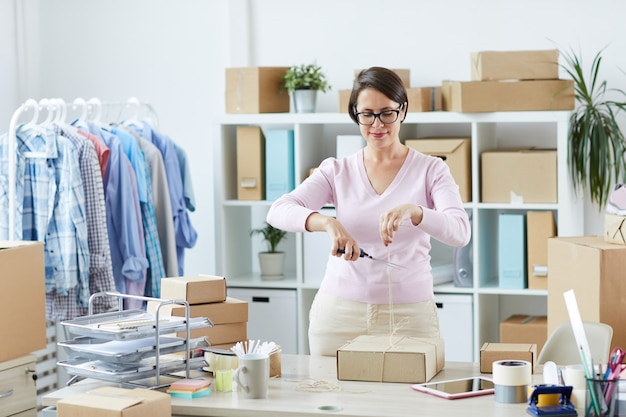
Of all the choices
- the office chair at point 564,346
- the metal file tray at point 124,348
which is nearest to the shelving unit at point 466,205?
the office chair at point 564,346

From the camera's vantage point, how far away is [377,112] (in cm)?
295

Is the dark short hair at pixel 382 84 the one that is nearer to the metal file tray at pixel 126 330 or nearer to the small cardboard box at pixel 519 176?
the metal file tray at pixel 126 330

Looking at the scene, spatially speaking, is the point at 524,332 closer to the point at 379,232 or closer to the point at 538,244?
the point at 538,244

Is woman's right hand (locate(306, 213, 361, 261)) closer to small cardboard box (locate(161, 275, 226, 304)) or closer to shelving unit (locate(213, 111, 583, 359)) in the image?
small cardboard box (locate(161, 275, 226, 304))

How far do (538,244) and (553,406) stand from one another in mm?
2297

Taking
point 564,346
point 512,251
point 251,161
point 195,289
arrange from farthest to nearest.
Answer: point 251,161 < point 512,251 < point 564,346 < point 195,289

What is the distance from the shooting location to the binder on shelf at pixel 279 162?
15.9 feet

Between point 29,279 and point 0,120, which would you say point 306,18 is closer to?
point 0,120

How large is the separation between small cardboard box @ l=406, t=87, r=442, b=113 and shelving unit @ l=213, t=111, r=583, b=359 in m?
0.04

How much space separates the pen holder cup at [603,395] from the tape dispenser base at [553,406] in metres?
0.09

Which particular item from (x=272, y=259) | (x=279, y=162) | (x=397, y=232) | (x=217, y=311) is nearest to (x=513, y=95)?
(x=279, y=162)

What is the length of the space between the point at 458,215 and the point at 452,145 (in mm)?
1762

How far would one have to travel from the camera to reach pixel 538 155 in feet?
14.6

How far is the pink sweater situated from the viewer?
9.66 feet
